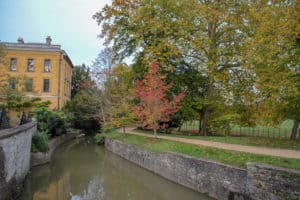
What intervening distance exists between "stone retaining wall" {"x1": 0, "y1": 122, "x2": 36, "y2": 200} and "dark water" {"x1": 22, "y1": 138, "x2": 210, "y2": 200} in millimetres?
693

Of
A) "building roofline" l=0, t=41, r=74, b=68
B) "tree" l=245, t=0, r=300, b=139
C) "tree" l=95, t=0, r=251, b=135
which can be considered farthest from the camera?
"building roofline" l=0, t=41, r=74, b=68

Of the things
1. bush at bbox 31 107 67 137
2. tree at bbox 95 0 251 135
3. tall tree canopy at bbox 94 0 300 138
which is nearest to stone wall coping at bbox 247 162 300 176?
tall tree canopy at bbox 94 0 300 138

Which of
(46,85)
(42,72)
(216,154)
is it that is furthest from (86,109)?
(216,154)

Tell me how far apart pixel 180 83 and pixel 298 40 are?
9475mm

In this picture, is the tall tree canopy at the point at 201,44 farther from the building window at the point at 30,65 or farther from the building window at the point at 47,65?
the building window at the point at 30,65

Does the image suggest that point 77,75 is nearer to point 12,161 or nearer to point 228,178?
point 12,161

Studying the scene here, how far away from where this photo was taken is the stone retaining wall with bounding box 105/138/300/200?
7.47m

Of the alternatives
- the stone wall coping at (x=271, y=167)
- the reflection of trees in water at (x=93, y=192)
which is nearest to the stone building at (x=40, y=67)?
the reflection of trees in water at (x=93, y=192)

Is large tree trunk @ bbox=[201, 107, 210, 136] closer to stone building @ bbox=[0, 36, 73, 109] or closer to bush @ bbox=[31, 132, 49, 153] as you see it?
bush @ bbox=[31, 132, 49, 153]

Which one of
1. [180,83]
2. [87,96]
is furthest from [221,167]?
[87,96]

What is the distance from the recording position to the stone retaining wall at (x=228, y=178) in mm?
7469

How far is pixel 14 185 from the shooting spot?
948cm

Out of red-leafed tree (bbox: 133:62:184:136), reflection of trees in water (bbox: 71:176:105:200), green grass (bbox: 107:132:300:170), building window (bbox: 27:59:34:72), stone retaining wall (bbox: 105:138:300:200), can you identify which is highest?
Answer: building window (bbox: 27:59:34:72)

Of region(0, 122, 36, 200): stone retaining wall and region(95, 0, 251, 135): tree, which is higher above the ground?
region(95, 0, 251, 135): tree
